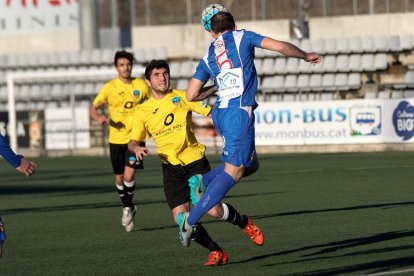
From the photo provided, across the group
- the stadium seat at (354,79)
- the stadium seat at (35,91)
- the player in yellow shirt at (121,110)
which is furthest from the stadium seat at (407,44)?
the player in yellow shirt at (121,110)

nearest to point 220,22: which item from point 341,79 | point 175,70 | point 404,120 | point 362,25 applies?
point 404,120

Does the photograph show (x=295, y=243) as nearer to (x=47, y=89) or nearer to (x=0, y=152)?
(x=0, y=152)

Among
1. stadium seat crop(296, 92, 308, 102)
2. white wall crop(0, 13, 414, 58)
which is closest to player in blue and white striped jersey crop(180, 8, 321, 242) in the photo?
stadium seat crop(296, 92, 308, 102)

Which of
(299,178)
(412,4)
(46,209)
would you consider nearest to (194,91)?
(46,209)

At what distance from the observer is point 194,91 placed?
397 inches

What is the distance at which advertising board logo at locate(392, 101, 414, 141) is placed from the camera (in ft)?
94.3

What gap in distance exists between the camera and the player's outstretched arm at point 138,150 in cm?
1047

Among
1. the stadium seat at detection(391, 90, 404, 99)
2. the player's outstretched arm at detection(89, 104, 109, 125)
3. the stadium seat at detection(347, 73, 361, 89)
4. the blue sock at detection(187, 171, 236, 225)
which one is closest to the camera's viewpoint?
the blue sock at detection(187, 171, 236, 225)

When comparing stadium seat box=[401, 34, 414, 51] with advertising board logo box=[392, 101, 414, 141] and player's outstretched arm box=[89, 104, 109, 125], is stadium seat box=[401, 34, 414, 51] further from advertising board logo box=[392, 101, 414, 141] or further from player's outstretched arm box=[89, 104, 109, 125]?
player's outstretched arm box=[89, 104, 109, 125]

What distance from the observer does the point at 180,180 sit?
1122cm

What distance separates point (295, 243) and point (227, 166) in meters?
2.06

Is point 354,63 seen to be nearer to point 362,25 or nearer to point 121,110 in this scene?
point 362,25

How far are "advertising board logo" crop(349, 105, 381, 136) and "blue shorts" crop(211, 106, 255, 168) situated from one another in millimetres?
19944

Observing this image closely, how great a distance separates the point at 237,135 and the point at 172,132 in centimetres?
165
